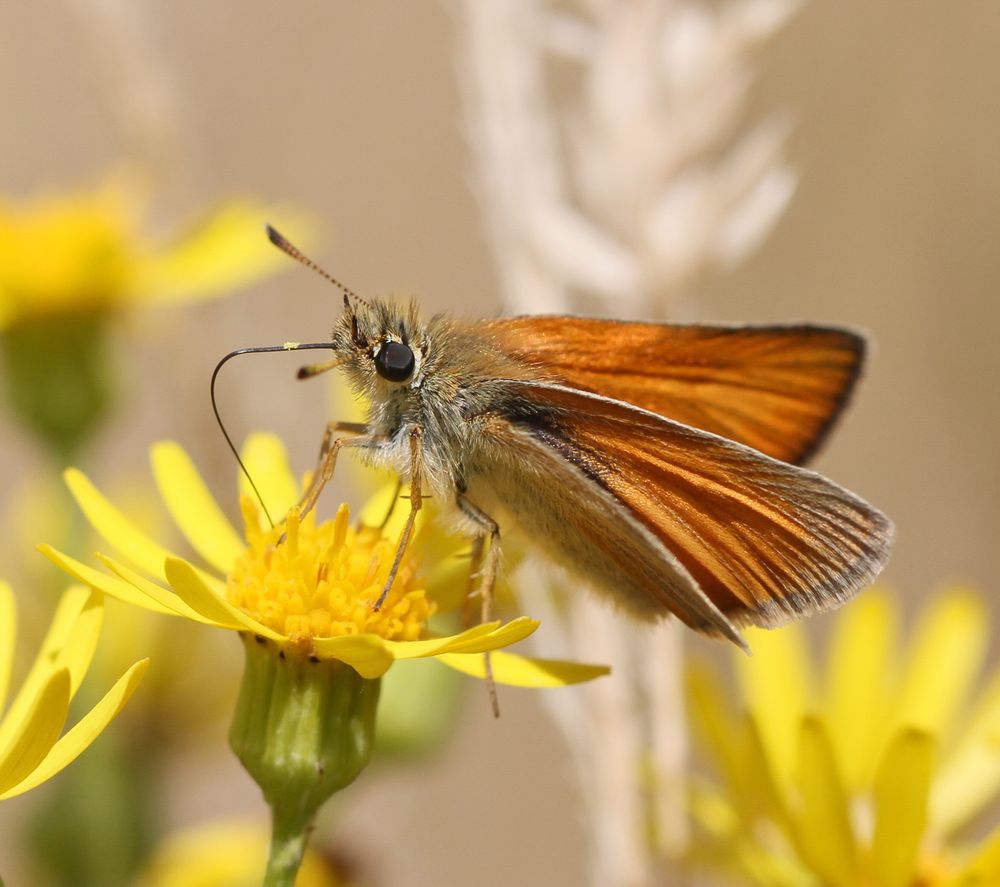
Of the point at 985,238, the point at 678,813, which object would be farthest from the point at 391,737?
the point at 985,238

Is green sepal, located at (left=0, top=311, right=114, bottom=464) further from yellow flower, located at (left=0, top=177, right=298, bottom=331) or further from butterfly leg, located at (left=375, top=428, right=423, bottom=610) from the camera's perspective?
butterfly leg, located at (left=375, top=428, right=423, bottom=610)

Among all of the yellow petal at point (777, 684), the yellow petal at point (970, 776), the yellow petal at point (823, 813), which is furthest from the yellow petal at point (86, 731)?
the yellow petal at point (970, 776)

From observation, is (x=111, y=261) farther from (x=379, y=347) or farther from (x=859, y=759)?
(x=859, y=759)

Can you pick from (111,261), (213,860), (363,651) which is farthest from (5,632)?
(111,261)

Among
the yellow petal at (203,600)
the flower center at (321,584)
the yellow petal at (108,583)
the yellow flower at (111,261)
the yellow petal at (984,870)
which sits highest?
the yellow flower at (111,261)

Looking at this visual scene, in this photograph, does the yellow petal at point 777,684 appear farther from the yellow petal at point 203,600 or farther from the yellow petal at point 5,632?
the yellow petal at point 5,632

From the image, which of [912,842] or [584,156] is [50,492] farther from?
[912,842]
